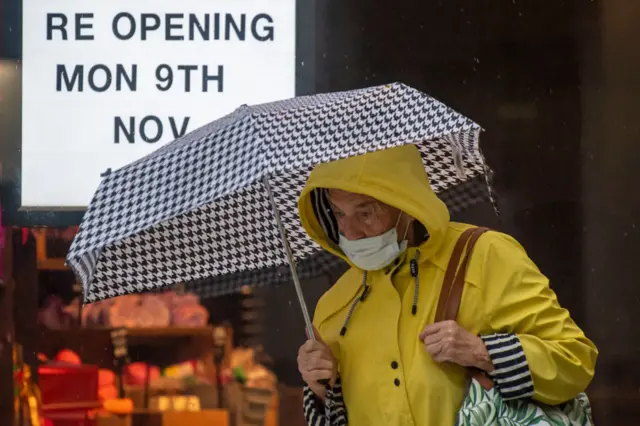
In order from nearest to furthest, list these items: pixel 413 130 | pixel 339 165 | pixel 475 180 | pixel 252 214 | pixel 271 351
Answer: pixel 413 130 < pixel 339 165 < pixel 252 214 < pixel 475 180 < pixel 271 351

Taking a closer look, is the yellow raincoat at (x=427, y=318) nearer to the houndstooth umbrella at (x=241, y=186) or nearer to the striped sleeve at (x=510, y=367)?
the striped sleeve at (x=510, y=367)

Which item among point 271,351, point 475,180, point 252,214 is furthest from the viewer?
point 271,351

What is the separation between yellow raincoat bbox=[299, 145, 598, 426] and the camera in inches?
116

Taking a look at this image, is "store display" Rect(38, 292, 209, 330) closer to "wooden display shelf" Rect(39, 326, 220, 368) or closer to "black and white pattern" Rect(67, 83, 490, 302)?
"wooden display shelf" Rect(39, 326, 220, 368)

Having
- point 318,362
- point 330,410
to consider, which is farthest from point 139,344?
point 318,362

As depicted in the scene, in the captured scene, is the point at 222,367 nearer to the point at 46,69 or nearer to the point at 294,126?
the point at 46,69

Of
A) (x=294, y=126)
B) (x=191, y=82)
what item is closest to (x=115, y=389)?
(x=191, y=82)

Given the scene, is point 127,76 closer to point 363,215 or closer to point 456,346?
point 363,215

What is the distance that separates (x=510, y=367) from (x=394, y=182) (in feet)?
1.84

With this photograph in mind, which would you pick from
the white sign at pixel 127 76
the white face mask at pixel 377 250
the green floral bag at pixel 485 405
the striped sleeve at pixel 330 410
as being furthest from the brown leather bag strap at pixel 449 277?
the white sign at pixel 127 76

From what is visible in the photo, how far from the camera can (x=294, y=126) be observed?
9.54ft

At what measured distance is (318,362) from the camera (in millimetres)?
3096

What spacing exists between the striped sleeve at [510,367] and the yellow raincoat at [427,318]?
21 mm

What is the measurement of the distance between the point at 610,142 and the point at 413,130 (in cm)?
303
